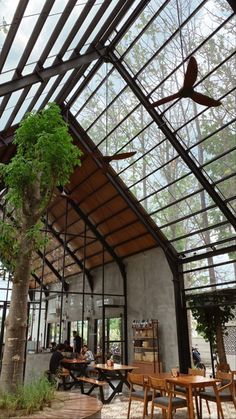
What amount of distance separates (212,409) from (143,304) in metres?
5.11

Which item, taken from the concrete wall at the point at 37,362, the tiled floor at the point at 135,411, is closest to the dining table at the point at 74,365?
the concrete wall at the point at 37,362

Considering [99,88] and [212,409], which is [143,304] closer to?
[212,409]

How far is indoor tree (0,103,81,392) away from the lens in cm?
422

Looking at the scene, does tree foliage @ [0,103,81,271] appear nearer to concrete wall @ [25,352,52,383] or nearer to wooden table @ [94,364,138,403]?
wooden table @ [94,364,138,403]

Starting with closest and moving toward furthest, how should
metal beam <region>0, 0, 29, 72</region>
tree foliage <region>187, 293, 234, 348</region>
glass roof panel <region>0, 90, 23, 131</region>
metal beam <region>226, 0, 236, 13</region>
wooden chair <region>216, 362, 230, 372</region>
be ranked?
1. metal beam <region>0, 0, 29, 72</region>
2. metal beam <region>226, 0, 236, 13</region>
3. glass roof panel <region>0, 90, 23, 131</region>
4. wooden chair <region>216, 362, 230, 372</region>
5. tree foliage <region>187, 293, 234, 348</region>

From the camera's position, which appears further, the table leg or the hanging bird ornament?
the hanging bird ornament

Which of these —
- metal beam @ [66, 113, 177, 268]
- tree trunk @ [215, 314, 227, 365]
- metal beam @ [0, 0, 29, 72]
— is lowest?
tree trunk @ [215, 314, 227, 365]

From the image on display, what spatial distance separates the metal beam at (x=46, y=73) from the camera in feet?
22.9

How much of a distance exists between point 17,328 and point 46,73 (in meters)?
5.58

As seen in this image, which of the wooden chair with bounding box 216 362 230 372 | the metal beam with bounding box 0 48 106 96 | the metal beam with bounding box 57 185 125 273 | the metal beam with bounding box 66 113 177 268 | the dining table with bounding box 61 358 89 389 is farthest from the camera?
the metal beam with bounding box 57 185 125 273

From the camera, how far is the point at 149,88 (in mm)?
8398

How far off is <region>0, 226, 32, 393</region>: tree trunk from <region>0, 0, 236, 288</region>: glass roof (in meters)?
4.06

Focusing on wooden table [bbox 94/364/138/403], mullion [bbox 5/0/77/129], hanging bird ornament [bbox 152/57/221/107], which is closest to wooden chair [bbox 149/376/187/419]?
wooden table [bbox 94/364/138/403]

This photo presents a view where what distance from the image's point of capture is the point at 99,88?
937cm
